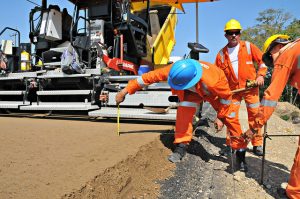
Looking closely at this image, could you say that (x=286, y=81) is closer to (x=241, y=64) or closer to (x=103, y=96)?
(x=241, y=64)

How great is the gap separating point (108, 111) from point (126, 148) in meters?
1.86

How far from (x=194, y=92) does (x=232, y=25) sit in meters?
1.02

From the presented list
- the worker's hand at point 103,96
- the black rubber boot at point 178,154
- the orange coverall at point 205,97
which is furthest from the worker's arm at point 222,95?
the worker's hand at point 103,96

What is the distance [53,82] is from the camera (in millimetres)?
5727

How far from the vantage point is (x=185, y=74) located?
2.96 m

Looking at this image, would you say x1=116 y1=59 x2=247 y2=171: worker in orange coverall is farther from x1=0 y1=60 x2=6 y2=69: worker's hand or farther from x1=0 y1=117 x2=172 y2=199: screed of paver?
x1=0 y1=60 x2=6 y2=69: worker's hand

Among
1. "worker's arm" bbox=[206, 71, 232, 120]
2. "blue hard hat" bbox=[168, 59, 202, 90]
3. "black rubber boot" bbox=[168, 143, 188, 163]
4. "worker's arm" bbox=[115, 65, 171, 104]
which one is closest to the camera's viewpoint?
"blue hard hat" bbox=[168, 59, 202, 90]

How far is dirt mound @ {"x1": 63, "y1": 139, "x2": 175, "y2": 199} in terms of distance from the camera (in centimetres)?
213

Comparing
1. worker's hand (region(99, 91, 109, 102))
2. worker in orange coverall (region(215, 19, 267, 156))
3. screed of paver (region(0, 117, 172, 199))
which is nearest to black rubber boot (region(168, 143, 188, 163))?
screed of paver (region(0, 117, 172, 199))

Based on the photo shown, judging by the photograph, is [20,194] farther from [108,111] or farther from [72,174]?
[108,111]

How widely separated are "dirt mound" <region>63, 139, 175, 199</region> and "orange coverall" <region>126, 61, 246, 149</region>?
0.34m

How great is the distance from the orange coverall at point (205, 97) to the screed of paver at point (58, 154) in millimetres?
472

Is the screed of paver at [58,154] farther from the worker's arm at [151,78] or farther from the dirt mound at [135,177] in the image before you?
the worker's arm at [151,78]

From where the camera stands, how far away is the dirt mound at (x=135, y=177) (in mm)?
2135
